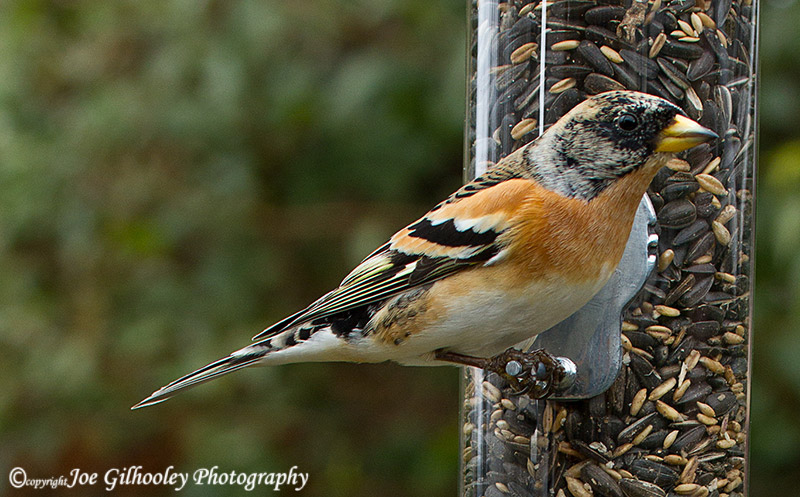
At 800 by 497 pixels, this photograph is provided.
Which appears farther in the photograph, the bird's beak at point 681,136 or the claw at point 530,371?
the claw at point 530,371

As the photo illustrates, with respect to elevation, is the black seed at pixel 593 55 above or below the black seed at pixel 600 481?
above

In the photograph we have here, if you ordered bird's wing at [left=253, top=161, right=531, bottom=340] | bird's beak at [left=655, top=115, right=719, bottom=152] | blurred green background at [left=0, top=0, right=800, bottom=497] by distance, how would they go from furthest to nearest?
blurred green background at [left=0, top=0, right=800, bottom=497] < bird's wing at [left=253, top=161, right=531, bottom=340] < bird's beak at [left=655, top=115, right=719, bottom=152]

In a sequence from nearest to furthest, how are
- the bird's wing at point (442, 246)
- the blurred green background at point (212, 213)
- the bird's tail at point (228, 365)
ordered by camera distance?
the bird's wing at point (442, 246) < the bird's tail at point (228, 365) < the blurred green background at point (212, 213)

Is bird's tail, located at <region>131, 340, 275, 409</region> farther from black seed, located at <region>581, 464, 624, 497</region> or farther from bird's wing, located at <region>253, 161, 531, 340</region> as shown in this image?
black seed, located at <region>581, 464, 624, 497</region>

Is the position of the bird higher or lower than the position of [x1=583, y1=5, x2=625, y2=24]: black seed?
lower

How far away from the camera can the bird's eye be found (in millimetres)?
1440

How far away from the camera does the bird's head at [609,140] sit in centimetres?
142

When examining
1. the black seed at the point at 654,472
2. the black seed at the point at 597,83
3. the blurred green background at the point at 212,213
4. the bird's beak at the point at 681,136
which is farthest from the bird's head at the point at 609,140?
the blurred green background at the point at 212,213

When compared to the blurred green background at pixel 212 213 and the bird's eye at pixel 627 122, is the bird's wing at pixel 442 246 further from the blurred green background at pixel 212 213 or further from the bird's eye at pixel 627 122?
the blurred green background at pixel 212 213

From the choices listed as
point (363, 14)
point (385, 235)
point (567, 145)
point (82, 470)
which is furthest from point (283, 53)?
point (567, 145)

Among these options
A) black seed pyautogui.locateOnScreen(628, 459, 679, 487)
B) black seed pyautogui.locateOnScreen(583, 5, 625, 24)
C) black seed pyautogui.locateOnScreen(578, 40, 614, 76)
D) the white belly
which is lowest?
black seed pyautogui.locateOnScreen(628, 459, 679, 487)

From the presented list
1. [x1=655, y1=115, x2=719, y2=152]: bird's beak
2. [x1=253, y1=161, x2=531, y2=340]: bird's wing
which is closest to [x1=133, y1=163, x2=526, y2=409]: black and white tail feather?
[x1=253, y1=161, x2=531, y2=340]: bird's wing

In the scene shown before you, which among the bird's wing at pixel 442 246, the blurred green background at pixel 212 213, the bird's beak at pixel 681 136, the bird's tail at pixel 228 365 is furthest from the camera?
the blurred green background at pixel 212 213

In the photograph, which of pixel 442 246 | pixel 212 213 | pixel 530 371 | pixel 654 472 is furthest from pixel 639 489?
pixel 212 213
